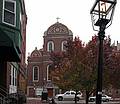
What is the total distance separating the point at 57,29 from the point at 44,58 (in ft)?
20.9

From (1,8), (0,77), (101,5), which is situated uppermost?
(1,8)

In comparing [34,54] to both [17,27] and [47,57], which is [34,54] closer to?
[47,57]

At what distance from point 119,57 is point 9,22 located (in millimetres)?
22650

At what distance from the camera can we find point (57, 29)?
81000mm

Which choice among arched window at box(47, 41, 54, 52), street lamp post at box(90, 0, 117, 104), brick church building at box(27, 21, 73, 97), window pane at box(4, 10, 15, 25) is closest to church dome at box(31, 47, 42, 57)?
brick church building at box(27, 21, 73, 97)

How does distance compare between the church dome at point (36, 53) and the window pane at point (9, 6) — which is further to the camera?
the church dome at point (36, 53)

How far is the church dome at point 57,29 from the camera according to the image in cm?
8075

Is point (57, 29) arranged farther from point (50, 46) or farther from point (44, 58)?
point (44, 58)

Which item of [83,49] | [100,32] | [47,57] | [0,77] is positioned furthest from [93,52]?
[47,57]

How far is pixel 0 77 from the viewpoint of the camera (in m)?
23.2

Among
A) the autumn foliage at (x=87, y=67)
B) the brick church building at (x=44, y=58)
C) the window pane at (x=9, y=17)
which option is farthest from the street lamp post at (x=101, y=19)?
the brick church building at (x=44, y=58)

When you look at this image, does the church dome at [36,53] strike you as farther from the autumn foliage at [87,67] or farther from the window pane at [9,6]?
the window pane at [9,6]

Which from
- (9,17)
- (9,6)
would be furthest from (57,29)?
(9,17)

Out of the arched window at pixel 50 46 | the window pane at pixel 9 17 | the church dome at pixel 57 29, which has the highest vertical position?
the church dome at pixel 57 29
